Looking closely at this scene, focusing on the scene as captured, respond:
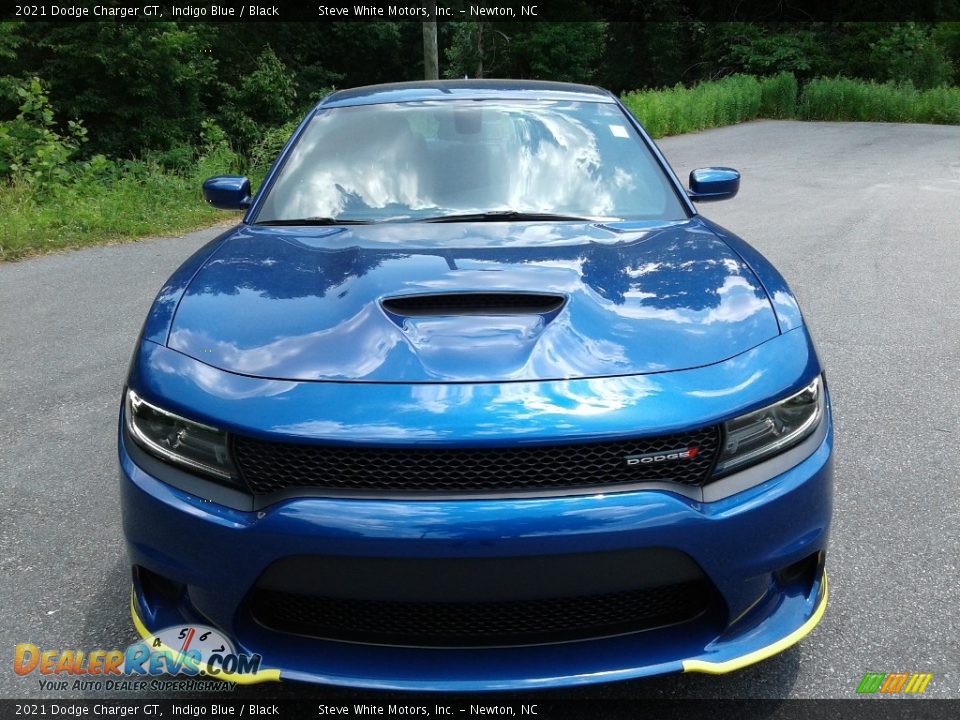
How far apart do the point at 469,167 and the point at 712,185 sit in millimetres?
1144

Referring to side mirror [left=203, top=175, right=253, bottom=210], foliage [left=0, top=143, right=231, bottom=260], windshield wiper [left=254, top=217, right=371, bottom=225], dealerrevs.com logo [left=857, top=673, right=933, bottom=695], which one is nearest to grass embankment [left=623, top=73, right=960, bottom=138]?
foliage [left=0, top=143, right=231, bottom=260]

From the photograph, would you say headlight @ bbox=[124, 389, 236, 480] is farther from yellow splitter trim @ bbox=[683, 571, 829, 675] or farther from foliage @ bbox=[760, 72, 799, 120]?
foliage @ bbox=[760, 72, 799, 120]

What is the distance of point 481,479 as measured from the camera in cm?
184

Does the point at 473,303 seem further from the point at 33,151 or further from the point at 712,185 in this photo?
the point at 33,151

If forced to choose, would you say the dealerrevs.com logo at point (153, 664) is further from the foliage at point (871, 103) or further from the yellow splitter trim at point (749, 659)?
the foliage at point (871, 103)

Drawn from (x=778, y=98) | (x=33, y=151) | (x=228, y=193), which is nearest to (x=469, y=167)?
(x=228, y=193)

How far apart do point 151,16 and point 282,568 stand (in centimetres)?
2345

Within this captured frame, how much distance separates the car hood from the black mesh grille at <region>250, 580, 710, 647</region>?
0.49 meters

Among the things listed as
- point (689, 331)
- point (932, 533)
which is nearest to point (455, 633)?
point (689, 331)

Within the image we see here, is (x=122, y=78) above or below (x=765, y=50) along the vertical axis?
above

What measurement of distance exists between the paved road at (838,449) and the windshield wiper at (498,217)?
57.4 inches

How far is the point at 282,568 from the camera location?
185 cm

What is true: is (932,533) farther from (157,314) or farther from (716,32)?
(716,32)

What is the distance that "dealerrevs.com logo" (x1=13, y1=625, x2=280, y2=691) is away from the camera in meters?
1.92
